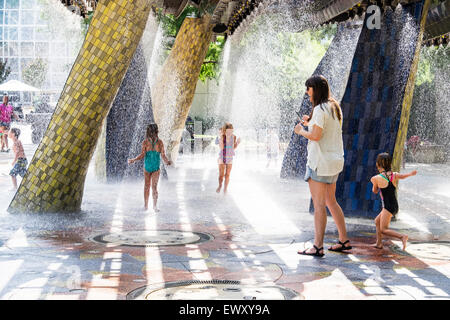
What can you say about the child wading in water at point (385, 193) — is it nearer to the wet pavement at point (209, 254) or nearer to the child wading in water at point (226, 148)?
the wet pavement at point (209, 254)

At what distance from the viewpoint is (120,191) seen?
502 inches

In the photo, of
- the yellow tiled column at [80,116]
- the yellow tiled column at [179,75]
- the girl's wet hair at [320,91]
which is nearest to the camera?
the girl's wet hair at [320,91]

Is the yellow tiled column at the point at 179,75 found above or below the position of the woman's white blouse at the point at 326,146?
above

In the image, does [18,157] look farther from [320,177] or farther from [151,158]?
[320,177]

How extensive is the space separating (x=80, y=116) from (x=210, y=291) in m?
5.00

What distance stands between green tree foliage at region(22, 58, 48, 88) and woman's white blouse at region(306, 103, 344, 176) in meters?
57.0

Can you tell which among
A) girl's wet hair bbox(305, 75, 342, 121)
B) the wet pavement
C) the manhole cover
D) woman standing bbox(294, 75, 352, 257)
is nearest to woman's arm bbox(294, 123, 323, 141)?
woman standing bbox(294, 75, 352, 257)

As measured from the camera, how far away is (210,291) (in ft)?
16.9

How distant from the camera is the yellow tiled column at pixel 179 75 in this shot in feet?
56.3

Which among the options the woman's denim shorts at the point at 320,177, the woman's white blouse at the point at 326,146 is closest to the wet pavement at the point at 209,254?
the woman's denim shorts at the point at 320,177

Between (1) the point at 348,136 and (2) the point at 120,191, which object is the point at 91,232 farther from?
(2) the point at 120,191

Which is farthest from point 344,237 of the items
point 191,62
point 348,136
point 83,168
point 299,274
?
point 191,62

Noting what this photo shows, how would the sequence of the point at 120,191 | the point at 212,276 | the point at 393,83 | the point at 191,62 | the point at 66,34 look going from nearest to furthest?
the point at 212,276 → the point at 393,83 → the point at 120,191 → the point at 191,62 → the point at 66,34
